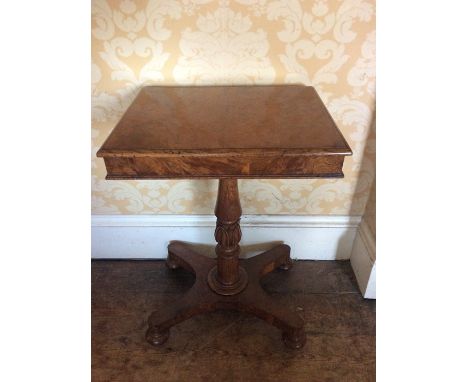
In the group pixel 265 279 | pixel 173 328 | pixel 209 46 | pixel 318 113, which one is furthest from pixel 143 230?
pixel 318 113

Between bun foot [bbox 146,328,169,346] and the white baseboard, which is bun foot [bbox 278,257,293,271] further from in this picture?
bun foot [bbox 146,328,169,346]

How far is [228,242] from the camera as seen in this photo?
1161 mm

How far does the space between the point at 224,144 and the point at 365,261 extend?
813mm

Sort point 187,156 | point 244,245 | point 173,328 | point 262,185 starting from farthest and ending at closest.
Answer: point 244,245 < point 262,185 < point 173,328 < point 187,156

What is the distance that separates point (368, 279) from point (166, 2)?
1100mm

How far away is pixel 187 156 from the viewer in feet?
2.49

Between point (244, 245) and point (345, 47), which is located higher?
point (345, 47)

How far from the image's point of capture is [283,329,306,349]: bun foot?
3.72ft

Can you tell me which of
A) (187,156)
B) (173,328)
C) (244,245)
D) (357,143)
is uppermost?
(187,156)

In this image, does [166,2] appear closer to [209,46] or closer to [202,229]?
[209,46]

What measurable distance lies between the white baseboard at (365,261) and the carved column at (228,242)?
1.43 feet

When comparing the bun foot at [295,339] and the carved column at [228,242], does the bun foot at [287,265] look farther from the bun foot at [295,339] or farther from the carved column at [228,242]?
the bun foot at [295,339]

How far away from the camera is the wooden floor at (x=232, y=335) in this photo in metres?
1.09

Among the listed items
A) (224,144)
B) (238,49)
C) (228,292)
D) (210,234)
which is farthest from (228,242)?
(238,49)
